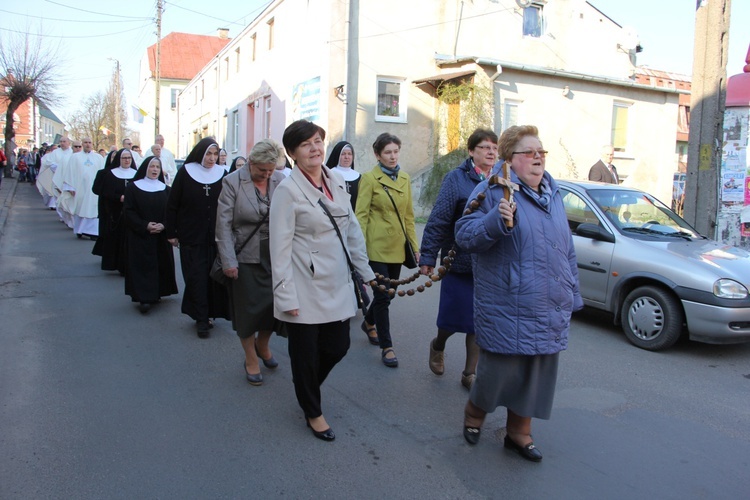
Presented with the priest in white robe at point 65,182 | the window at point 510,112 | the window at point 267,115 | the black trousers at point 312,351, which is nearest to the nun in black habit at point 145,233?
the black trousers at point 312,351

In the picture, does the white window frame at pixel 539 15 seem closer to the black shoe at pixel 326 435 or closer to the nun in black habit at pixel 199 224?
the nun in black habit at pixel 199 224

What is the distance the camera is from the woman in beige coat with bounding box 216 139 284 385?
4.80m

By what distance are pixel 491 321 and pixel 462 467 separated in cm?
89

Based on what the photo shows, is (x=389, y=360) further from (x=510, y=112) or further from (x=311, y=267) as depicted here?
(x=510, y=112)

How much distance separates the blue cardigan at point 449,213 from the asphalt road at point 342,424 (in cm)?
106

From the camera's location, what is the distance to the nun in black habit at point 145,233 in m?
7.11

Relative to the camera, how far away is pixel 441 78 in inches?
728

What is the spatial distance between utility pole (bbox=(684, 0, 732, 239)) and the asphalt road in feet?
10.7

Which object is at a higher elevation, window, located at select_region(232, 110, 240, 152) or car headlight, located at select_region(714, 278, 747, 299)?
window, located at select_region(232, 110, 240, 152)

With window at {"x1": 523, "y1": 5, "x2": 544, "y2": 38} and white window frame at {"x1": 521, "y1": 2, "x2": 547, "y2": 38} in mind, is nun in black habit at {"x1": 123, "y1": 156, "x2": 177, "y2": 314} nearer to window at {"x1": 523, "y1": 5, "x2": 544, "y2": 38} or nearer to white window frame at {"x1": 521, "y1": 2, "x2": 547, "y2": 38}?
white window frame at {"x1": 521, "y1": 2, "x2": 547, "y2": 38}

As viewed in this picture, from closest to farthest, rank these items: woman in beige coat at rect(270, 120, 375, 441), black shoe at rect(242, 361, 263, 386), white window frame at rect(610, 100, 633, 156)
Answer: woman in beige coat at rect(270, 120, 375, 441), black shoe at rect(242, 361, 263, 386), white window frame at rect(610, 100, 633, 156)

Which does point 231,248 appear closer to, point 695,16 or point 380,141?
point 380,141

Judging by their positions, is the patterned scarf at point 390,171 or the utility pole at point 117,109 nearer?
the patterned scarf at point 390,171

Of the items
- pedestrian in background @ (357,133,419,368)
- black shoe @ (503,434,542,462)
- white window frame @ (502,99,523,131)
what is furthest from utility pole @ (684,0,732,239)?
white window frame @ (502,99,523,131)
